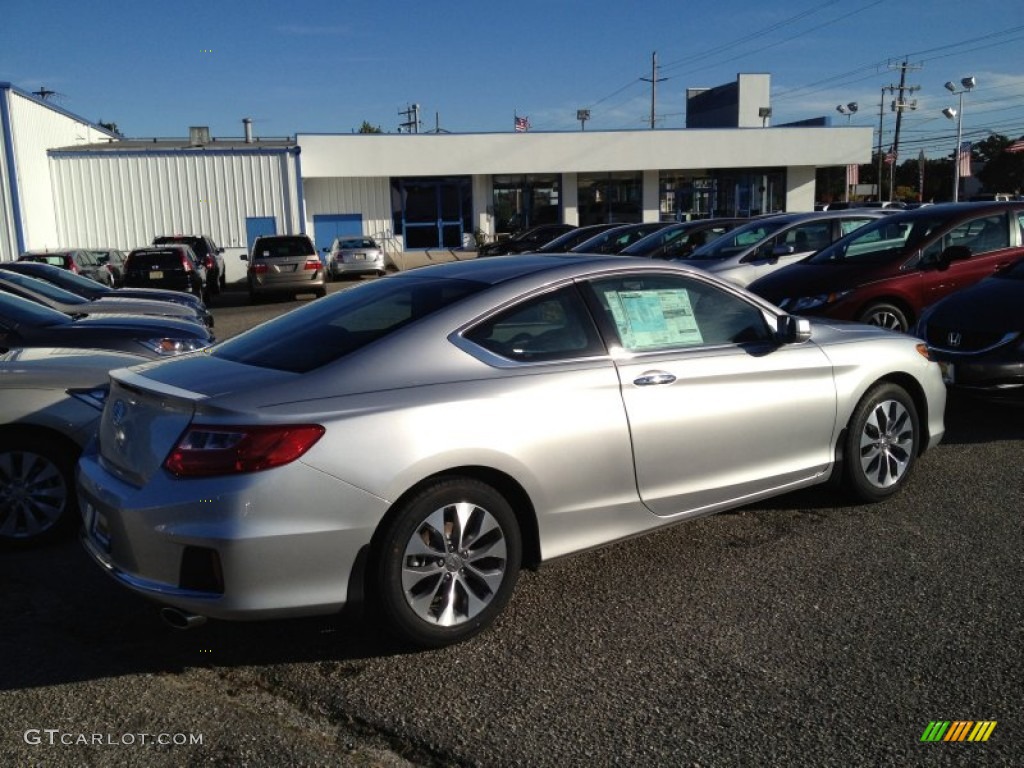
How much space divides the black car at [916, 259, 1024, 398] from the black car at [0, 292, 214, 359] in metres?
5.97

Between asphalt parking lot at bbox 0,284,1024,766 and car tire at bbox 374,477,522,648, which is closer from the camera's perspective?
asphalt parking lot at bbox 0,284,1024,766

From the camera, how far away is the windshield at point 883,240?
9625mm

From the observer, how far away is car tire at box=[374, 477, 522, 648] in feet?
11.7

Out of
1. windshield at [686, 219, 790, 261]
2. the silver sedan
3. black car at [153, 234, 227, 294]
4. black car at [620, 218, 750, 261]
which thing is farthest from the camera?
black car at [153, 234, 227, 294]

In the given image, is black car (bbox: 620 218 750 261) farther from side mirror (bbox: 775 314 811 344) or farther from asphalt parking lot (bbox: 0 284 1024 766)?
asphalt parking lot (bbox: 0 284 1024 766)

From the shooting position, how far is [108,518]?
3.62m

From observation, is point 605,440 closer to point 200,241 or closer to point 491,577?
point 491,577

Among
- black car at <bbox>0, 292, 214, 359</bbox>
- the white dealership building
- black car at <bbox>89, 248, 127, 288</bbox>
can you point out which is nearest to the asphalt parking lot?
black car at <bbox>0, 292, 214, 359</bbox>

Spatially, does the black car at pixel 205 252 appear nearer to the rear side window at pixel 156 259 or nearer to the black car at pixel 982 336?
the rear side window at pixel 156 259

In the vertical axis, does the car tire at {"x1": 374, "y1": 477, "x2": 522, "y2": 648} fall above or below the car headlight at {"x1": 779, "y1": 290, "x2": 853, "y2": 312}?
below

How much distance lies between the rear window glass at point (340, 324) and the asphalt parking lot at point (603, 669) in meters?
1.14

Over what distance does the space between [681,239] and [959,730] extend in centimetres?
1274

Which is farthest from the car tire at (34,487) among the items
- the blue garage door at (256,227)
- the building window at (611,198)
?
the building window at (611,198)

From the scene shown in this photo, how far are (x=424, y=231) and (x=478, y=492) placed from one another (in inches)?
1406
